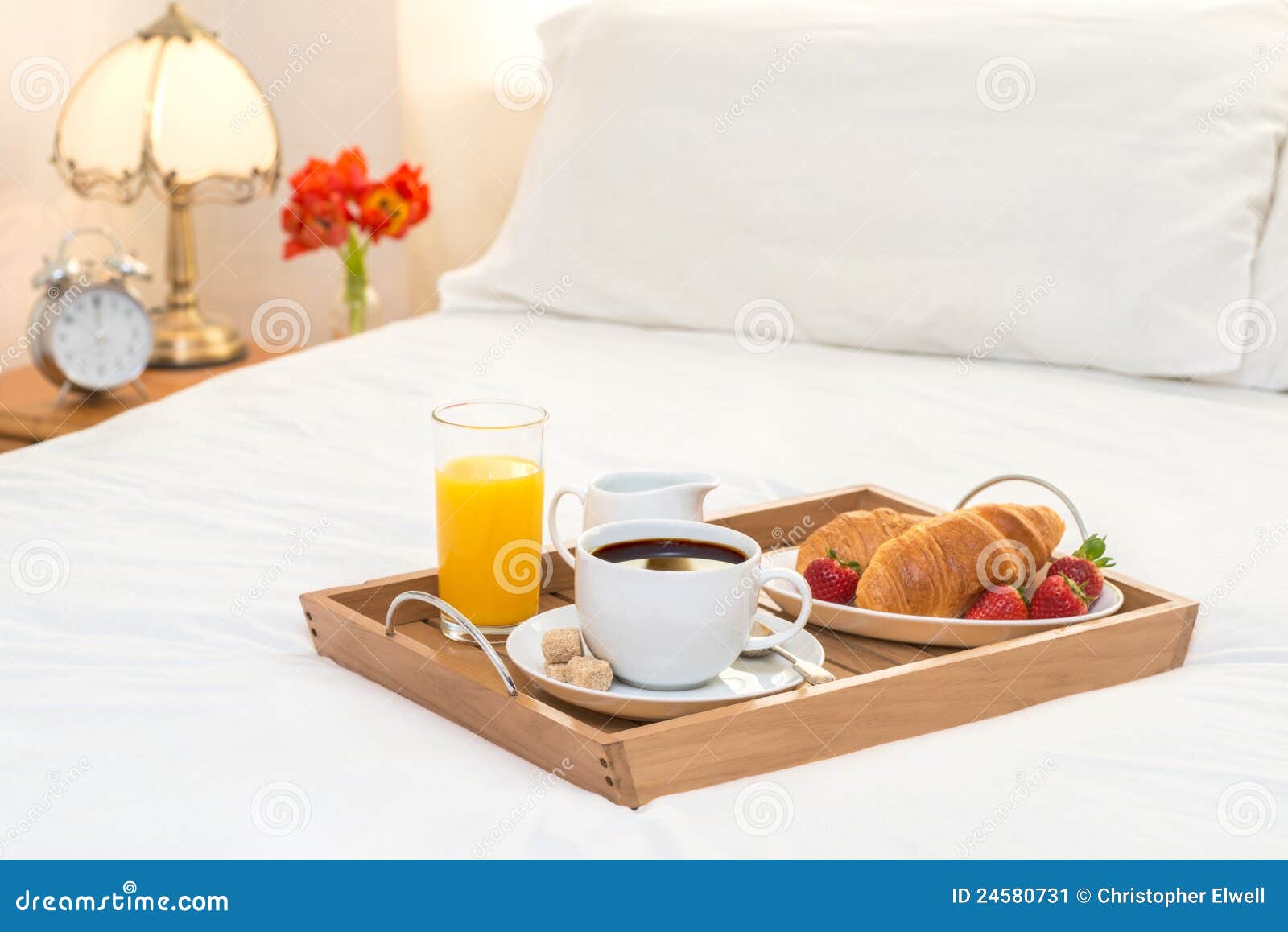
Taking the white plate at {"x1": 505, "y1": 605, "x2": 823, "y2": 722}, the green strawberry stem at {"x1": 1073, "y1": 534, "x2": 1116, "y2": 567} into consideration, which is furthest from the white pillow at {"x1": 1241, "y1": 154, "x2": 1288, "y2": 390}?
the white plate at {"x1": 505, "y1": 605, "x2": 823, "y2": 722}

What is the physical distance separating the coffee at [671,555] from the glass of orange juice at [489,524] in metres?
0.10

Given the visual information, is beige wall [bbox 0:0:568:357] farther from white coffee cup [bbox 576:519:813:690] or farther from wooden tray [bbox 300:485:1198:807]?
white coffee cup [bbox 576:519:813:690]

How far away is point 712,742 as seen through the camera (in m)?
0.64

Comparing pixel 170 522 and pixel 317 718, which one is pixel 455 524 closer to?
pixel 317 718

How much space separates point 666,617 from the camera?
0.69 metres

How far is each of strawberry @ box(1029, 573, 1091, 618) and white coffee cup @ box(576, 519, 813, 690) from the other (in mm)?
199

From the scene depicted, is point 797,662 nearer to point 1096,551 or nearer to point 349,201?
point 1096,551

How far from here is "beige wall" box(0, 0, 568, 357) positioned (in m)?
2.26

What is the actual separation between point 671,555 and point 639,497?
3.4 inches

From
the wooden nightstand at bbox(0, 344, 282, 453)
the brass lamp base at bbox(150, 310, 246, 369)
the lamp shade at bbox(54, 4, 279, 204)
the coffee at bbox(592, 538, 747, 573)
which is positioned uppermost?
the lamp shade at bbox(54, 4, 279, 204)

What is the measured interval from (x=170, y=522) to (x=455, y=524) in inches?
13.0

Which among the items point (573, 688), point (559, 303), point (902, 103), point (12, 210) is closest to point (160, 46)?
point (12, 210)

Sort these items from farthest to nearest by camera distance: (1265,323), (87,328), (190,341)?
(190,341), (87,328), (1265,323)

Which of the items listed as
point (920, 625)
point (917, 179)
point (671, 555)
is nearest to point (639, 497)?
point (671, 555)
